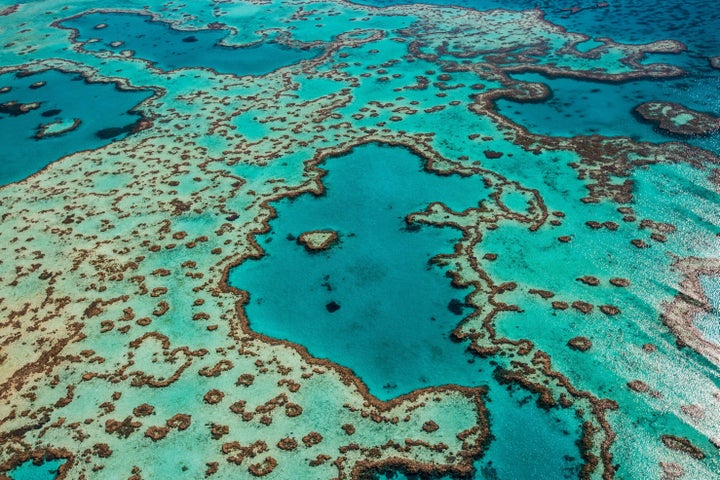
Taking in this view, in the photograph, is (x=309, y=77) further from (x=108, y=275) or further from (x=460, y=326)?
(x=460, y=326)

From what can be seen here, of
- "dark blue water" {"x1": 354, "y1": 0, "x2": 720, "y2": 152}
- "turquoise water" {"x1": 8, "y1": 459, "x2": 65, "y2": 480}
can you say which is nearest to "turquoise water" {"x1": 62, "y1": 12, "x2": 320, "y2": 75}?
"dark blue water" {"x1": 354, "y1": 0, "x2": 720, "y2": 152}

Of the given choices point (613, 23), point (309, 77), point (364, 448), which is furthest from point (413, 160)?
point (613, 23)

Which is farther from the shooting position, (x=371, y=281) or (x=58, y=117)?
(x=58, y=117)

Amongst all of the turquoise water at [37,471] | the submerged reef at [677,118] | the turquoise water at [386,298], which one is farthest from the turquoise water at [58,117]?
the submerged reef at [677,118]

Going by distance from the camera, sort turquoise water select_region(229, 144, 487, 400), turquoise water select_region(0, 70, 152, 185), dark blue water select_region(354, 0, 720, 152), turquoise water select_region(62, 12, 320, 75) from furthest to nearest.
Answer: turquoise water select_region(62, 12, 320, 75)
turquoise water select_region(0, 70, 152, 185)
dark blue water select_region(354, 0, 720, 152)
turquoise water select_region(229, 144, 487, 400)

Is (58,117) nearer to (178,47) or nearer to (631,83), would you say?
(178,47)

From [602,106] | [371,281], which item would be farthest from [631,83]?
[371,281]

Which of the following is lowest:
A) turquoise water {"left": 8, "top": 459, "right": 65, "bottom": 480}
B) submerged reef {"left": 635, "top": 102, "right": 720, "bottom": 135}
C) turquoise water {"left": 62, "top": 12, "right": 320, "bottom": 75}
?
turquoise water {"left": 8, "top": 459, "right": 65, "bottom": 480}

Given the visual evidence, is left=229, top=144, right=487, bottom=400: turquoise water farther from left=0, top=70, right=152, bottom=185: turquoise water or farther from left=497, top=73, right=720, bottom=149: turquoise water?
left=0, top=70, right=152, bottom=185: turquoise water
